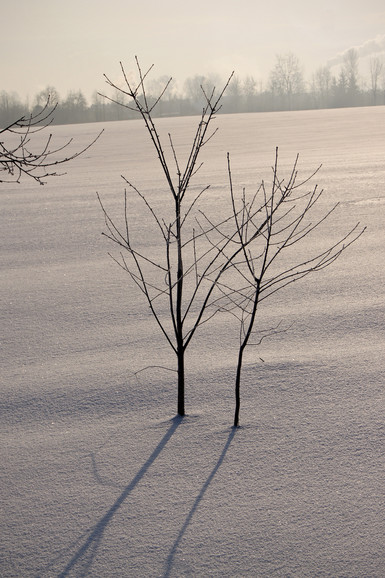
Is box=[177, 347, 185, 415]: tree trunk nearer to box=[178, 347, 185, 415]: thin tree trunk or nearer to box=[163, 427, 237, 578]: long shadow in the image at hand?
box=[178, 347, 185, 415]: thin tree trunk

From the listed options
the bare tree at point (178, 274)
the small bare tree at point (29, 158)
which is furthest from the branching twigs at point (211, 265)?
the small bare tree at point (29, 158)

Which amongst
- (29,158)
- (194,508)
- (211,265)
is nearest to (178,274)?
(194,508)

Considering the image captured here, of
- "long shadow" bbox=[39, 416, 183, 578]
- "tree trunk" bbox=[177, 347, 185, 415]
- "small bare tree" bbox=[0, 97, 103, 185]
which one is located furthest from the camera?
"tree trunk" bbox=[177, 347, 185, 415]

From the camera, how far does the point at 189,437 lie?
2867mm

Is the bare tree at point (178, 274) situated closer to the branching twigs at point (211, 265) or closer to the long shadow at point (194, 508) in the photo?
the branching twigs at point (211, 265)

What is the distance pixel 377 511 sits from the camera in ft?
7.49

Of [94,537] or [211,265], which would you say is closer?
[94,537]

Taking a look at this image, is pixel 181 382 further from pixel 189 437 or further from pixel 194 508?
pixel 194 508

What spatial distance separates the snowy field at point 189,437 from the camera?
2.15 m

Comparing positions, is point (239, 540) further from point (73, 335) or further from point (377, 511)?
point (73, 335)

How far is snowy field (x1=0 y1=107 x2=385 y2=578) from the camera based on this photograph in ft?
7.05

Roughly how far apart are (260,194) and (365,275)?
180 inches

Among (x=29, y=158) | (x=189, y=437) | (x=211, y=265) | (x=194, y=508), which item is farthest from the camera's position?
(x=29, y=158)

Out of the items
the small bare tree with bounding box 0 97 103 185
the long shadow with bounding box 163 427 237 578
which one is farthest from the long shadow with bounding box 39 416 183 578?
the small bare tree with bounding box 0 97 103 185
